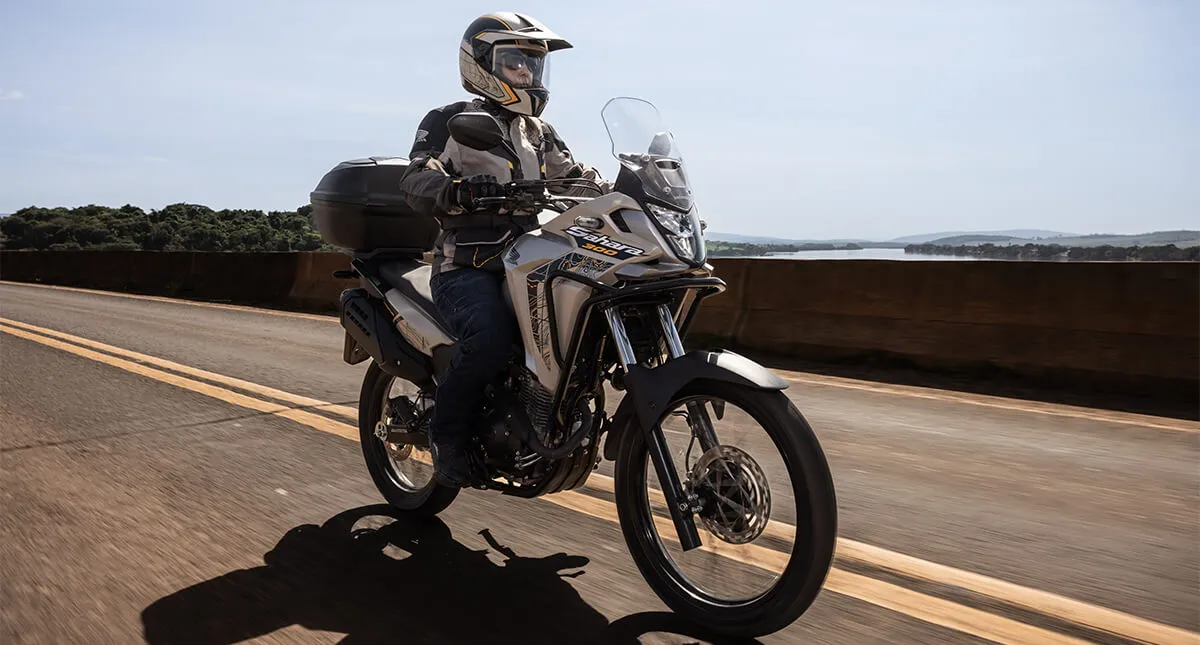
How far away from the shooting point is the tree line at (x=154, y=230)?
1780cm

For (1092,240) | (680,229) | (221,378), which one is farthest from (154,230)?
(680,229)

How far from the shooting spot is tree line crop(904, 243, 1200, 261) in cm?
564

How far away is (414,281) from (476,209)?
93 centimetres

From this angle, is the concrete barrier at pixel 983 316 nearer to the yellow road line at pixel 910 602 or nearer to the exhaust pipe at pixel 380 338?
the yellow road line at pixel 910 602

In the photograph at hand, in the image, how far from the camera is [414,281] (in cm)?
447

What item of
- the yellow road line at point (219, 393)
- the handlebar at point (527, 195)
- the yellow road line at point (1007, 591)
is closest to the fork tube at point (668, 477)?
the yellow road line at point (1007, 591)

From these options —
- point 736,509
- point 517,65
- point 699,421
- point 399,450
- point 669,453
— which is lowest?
point 399,450

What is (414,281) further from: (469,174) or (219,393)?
(219,393)

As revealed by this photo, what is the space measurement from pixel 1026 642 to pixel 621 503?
1.28 meters

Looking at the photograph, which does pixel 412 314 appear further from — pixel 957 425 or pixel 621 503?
pixel 957 425

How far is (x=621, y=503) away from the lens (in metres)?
3.36

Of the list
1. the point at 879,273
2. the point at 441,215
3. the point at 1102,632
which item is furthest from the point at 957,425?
the point at 441,215

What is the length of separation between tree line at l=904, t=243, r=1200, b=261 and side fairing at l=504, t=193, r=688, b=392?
2.18 metres

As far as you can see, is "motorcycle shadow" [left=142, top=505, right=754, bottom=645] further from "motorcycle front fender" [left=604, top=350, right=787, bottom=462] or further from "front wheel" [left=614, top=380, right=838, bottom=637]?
"motorcycle front fender" [left=604, top=350, right=787, bottom=462]
